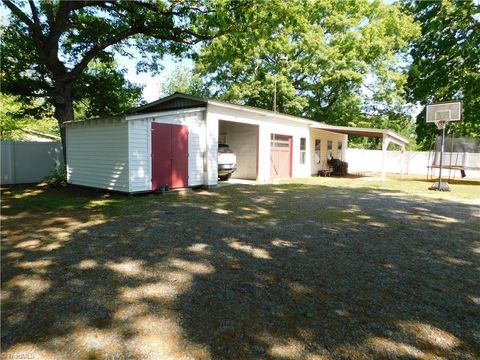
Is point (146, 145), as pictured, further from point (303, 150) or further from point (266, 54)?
point (266, 54)

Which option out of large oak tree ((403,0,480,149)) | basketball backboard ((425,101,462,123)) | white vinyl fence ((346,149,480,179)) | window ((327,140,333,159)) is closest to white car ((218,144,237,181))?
window ((327,140,333,159))

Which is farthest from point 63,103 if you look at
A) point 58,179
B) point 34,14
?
point 34,14

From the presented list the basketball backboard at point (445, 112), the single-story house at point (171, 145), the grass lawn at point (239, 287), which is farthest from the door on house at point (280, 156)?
the grass lawn at point (239, 287)

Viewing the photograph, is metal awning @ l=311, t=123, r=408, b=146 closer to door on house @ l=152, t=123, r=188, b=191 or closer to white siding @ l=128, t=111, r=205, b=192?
white siding @ l=128, t=111, r=205, b=192

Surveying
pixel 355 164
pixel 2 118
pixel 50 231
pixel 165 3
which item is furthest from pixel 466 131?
pixel 2 118

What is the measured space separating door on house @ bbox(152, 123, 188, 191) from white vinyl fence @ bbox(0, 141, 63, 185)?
26.6 ft

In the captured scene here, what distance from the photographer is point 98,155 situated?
11.9 meters

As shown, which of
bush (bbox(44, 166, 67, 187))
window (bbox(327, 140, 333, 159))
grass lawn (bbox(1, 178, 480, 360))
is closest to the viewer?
grass lawn (bbox(1, 178, 480, 360))

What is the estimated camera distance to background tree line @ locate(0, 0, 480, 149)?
13898 mm

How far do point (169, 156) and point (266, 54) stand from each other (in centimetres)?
2106

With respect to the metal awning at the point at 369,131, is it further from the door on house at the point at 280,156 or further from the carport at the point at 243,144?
the carport at the point at 243,144

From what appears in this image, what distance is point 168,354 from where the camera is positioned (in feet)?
8.58

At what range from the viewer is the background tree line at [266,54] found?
13.9 m

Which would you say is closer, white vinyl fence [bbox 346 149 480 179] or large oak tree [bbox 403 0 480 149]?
large oak tree [bbox 403 0 480 149]
